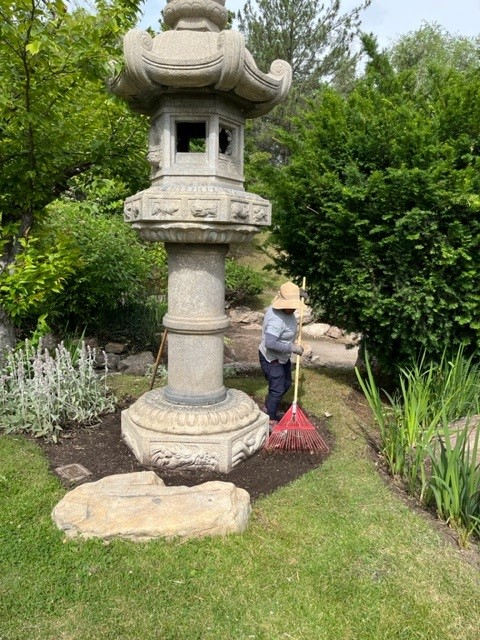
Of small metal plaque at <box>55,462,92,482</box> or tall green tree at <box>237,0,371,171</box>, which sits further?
tall green tree at <box>237,0,371,171</box>

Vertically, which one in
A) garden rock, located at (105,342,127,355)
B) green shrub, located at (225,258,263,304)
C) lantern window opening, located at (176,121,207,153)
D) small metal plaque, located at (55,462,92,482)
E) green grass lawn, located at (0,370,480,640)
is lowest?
green grass lawn, located at (0,370,480,640)

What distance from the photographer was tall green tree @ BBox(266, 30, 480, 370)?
4.65 m

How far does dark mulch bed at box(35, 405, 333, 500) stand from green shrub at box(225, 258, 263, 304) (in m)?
9.00

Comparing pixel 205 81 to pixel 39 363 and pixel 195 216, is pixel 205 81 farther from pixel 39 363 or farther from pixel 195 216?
pixel 39 363

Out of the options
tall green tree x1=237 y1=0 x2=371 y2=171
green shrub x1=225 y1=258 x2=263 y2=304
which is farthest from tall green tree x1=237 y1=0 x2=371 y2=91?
green shrub x1=225 y1=258 x2=263 y2=304

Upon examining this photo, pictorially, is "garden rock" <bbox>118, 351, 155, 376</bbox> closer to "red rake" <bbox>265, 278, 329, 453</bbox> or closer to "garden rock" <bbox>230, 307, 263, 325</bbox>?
"red rake" <bbox>265, 278, 329, 453</bbox>

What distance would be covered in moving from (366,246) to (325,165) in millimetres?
1072

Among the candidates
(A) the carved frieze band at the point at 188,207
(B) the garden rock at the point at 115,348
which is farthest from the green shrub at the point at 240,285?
(A) the carved frieze band at the point at 188,207

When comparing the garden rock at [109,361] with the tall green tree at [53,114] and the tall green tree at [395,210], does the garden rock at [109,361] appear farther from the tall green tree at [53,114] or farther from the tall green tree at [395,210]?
the tall green tree at [395,210]

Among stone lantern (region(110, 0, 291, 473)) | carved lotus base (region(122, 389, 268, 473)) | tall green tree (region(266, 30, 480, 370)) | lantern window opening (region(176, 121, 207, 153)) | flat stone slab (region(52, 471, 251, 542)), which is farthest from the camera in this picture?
tall green tree (region(266, 30, 480, 370))

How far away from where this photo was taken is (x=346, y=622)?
7.88 ft

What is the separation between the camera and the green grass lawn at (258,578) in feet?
7.72

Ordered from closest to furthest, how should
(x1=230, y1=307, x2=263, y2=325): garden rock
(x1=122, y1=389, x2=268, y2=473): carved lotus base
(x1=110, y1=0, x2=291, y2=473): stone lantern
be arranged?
1. (x1=110, y1=0, x2=291, y2=473): stone lantern
2. (x1=122, y1=389, x2=268, y2=473): carved lotus base
3. (x1=230, y1=307, x2=263, y2=325): garden rock

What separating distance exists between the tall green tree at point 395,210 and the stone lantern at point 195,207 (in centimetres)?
136
